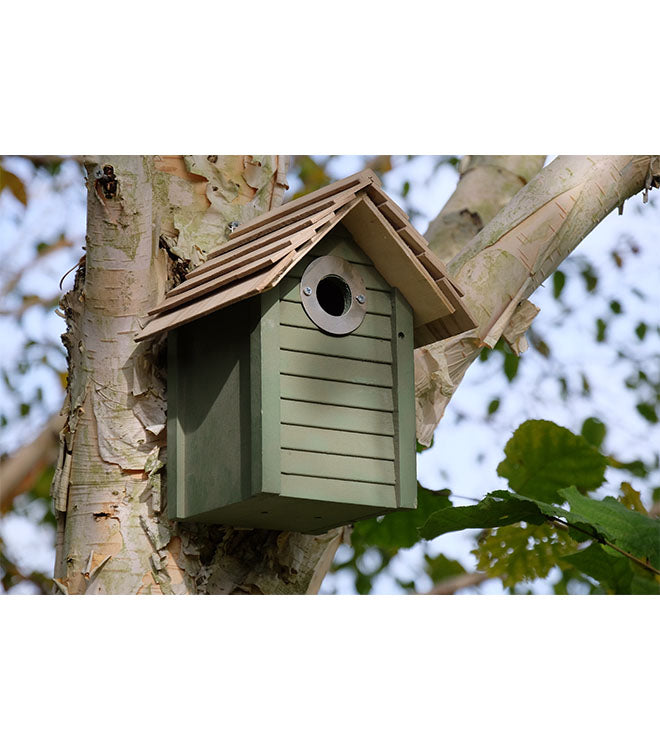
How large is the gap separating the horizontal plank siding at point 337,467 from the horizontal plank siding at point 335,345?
197mm

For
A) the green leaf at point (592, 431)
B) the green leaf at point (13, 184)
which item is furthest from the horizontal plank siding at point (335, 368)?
the green leaf at point (13, 184)

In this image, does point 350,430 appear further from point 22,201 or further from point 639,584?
point 22,201

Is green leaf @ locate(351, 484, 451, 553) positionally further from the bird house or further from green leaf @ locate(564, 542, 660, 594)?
green leaf @ locate(564, 542, 660, 594)

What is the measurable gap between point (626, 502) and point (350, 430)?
71 centimetres

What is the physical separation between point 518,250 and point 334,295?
0.59 meters

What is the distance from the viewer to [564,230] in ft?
8.58

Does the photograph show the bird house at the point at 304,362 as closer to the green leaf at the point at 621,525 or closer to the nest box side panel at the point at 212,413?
the nest box side panel at the point at 212,413

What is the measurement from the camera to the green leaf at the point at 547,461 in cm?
248

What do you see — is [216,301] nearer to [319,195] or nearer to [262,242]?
[262,242]

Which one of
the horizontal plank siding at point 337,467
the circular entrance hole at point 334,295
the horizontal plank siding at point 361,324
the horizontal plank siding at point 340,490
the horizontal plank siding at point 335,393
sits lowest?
the horizontal plank siding at point 340,490

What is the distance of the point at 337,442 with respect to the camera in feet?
6.52

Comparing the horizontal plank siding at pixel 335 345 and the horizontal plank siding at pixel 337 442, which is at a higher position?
the horizontal plank siding at pixel 335 345

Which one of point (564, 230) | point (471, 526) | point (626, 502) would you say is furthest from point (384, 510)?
point (564, 230)

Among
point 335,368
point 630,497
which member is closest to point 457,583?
point 630,497
